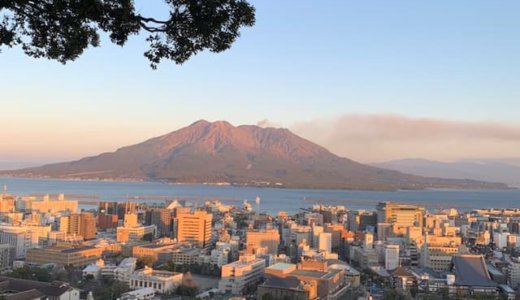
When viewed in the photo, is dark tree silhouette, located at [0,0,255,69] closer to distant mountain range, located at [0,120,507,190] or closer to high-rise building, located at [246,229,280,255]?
high-rise building, located at [246,229,280,255]

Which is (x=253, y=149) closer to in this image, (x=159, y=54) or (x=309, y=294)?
(x=309, y=294)

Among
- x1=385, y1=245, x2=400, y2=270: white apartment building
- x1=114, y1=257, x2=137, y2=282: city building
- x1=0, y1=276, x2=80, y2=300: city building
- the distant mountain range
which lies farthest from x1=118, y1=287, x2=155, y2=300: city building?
the distant mountain range

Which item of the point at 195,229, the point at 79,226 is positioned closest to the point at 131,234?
the point at 195,229

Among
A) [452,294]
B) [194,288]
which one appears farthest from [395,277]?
[194,288]

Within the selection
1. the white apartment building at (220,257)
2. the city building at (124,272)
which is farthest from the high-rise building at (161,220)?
the city building at (124,272)

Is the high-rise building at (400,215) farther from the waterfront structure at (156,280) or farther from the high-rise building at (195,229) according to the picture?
the waterfront structure at (156,280)

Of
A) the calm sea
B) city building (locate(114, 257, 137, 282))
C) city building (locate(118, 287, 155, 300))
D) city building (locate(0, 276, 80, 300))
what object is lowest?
city building (locate(118, 287, 155, 300))

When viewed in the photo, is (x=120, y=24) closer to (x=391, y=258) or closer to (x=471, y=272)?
(x=471, y=272)
